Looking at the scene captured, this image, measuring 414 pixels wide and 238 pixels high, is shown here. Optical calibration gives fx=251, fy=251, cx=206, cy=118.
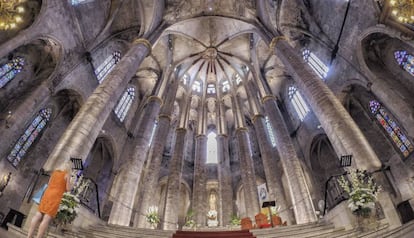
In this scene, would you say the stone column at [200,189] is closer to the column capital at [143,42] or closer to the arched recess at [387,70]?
the column capital at [143,42]

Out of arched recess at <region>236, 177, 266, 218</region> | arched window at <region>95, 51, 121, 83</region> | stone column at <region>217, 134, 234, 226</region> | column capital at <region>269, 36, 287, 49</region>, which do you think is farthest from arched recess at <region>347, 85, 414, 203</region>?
arched window at <region>95, 51, 121, 83</region>

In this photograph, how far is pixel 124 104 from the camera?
22.6 meters

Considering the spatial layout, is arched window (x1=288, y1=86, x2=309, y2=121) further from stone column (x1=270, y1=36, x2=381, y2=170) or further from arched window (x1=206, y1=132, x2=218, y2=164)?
arched window (x1=206, y1=132, x2=218, y2=164)

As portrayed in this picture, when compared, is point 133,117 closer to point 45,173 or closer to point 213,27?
point 213,27

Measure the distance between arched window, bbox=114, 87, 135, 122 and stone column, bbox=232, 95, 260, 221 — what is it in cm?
1026

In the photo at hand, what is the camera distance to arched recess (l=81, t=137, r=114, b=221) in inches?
761

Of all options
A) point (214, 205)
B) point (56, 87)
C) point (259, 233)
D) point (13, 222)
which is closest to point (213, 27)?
point (56, 87)

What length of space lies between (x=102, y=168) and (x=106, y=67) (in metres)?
8.16

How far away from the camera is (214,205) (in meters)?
25.8

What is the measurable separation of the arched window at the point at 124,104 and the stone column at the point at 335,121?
46.8 feet

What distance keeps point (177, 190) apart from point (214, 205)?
908 centimetres

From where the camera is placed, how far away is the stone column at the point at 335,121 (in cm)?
883

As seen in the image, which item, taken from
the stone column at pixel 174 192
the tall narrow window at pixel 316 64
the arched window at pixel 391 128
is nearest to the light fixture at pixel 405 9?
the arched window at pixel 391 128

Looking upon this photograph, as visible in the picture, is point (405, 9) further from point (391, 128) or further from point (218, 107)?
point (218, 107)
